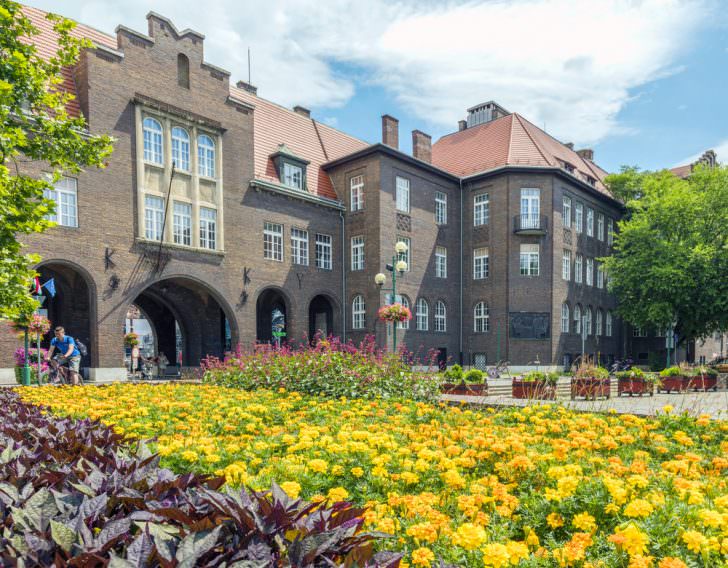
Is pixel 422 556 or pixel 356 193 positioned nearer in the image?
pixel 422 556

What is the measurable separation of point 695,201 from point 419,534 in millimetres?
36313

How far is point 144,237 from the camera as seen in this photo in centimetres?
2158

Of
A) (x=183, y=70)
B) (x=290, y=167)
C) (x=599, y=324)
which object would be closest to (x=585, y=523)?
(x=183, y=70)

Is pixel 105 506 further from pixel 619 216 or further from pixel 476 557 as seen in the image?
pixel 619 216

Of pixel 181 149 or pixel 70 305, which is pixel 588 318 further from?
pixel 70 305

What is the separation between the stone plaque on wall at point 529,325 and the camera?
31156 mm

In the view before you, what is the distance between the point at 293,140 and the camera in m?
31.0

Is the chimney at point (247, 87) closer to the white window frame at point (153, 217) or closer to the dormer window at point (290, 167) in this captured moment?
the dormer window at point (290, 167)

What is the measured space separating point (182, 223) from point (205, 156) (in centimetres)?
347

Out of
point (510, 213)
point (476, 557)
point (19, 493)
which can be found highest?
point (510, 213)

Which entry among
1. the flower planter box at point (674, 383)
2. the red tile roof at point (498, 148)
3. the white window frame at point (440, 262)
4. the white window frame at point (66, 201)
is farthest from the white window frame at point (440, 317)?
the white window frame at point (66, 201)

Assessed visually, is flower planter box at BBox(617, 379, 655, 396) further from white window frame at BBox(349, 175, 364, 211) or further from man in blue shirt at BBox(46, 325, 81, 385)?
white window frame at BBox(349, 175, 364, 211)

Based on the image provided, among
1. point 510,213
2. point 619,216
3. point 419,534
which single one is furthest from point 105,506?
point 619,216

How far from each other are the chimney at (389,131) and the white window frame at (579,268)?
47.3 feet
